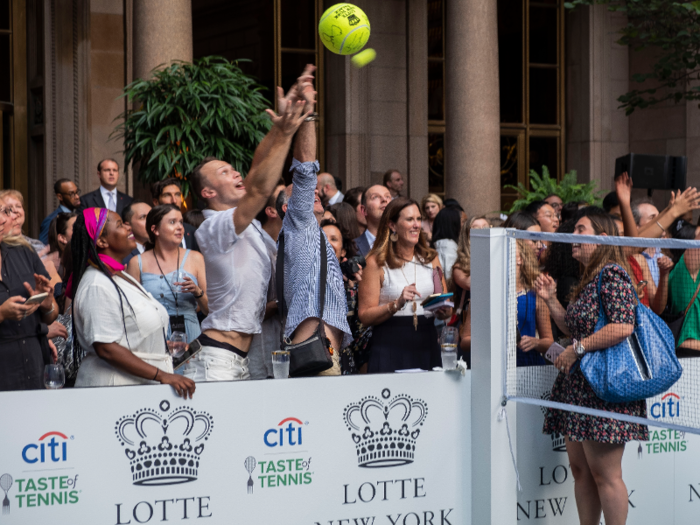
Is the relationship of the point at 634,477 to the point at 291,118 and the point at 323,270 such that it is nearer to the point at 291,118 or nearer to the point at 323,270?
the point at 323,270

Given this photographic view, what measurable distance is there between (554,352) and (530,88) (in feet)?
51.4

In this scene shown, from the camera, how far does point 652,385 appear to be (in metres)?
5.01

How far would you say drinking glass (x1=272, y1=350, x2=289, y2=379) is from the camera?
506 centimetres

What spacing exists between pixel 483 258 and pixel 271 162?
129 cm

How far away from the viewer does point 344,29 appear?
6156 millimetres

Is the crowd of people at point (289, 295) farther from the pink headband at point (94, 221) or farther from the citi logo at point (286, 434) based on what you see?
the citi logo at point (286, 434)

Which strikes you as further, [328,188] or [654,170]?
[328,188]

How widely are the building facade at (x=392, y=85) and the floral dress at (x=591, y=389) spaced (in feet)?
26.3

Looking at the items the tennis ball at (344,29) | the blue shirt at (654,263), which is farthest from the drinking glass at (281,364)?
the blue shirt at (654,263)

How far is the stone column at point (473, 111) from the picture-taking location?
14547 mm

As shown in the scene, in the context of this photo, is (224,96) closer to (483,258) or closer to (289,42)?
(483,258)

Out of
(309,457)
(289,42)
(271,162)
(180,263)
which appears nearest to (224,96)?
(180,263)

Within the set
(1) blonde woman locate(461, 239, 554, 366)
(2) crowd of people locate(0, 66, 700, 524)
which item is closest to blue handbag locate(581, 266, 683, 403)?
(2) crowd of people locate(0, 66, 700, 524)

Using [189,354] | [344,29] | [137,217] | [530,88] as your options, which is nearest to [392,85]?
[530,88]
